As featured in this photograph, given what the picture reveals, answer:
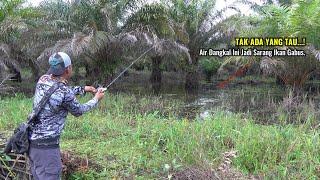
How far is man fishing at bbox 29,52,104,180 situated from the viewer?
4.02 meters

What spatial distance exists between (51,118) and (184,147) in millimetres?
2010

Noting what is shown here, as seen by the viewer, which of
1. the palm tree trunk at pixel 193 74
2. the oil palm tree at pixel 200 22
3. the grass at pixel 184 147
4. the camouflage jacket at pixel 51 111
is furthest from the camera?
the palm tree trunk at pixel 193 74

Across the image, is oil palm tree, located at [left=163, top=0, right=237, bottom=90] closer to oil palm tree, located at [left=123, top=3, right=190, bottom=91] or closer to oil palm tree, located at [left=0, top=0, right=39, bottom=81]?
oil palm tree, located at [left=123, top=3, right=190, bottom=91]

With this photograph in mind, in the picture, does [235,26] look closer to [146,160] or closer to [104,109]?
[104,109]

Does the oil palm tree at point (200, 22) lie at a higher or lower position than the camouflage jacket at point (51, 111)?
higher

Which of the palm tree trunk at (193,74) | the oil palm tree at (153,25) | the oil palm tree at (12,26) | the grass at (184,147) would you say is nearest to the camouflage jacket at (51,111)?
the grass at (184,147)

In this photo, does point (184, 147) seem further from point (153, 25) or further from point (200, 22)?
point (200, 22)

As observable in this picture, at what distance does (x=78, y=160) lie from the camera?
204 inches

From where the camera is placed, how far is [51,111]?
159 inches

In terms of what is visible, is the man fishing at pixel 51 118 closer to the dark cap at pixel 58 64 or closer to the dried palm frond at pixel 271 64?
the dark cap at pixel 58 64

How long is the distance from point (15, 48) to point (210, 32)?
27.0ft

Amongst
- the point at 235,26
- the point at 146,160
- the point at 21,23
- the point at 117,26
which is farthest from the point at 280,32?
the point at 146,160

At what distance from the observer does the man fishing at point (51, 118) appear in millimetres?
4023

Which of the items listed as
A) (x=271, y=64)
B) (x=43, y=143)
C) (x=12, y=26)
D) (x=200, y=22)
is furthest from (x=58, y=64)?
(x=200, y=22)
